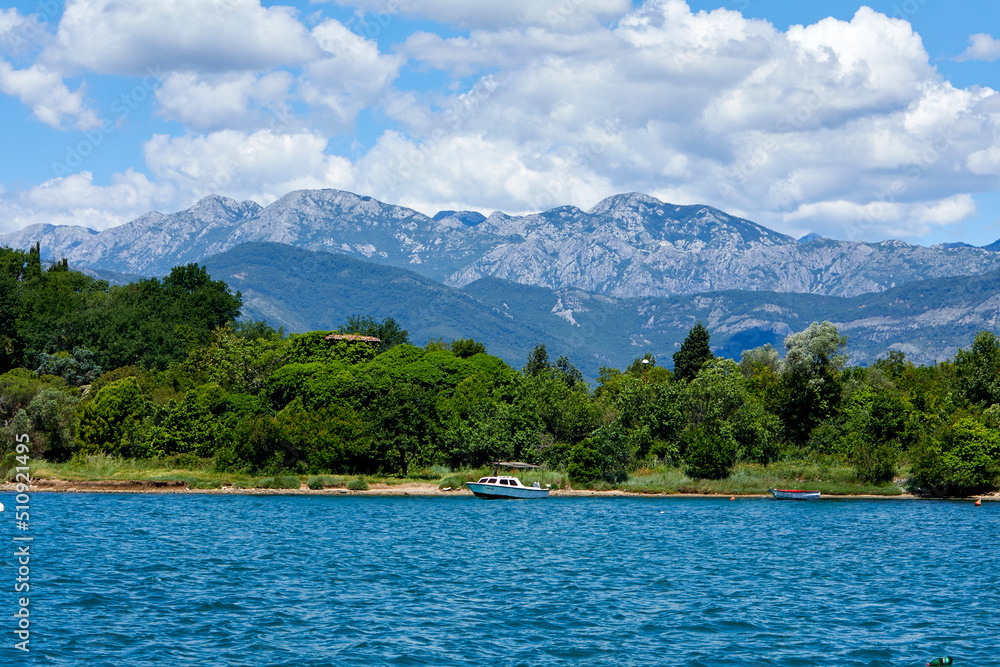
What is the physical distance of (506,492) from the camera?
7900cm

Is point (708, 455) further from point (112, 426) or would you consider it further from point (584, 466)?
point (112, 426)

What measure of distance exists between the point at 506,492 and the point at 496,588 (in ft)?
131

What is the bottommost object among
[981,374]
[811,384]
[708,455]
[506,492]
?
[506,492]

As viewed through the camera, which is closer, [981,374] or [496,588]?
[496,588]

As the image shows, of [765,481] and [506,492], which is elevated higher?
[765,481]

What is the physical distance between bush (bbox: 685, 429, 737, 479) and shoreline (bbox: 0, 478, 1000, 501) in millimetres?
2658

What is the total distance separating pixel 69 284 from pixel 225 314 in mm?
23472

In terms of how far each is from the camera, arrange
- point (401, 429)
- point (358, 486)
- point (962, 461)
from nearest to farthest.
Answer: point (962, 461) < point (358, 486) < point (401, 429)

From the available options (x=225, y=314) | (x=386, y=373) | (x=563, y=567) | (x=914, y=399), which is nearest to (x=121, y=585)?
(x=563, y=567)

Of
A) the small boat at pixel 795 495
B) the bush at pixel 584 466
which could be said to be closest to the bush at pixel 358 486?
the bush at pixel 584 466

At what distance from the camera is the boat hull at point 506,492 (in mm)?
79062

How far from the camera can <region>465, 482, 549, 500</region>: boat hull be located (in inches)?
3113

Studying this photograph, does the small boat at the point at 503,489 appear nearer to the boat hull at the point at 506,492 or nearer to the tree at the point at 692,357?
the boat hull at the point at 506,492

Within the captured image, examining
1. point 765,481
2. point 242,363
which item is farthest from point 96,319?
point 765,481
